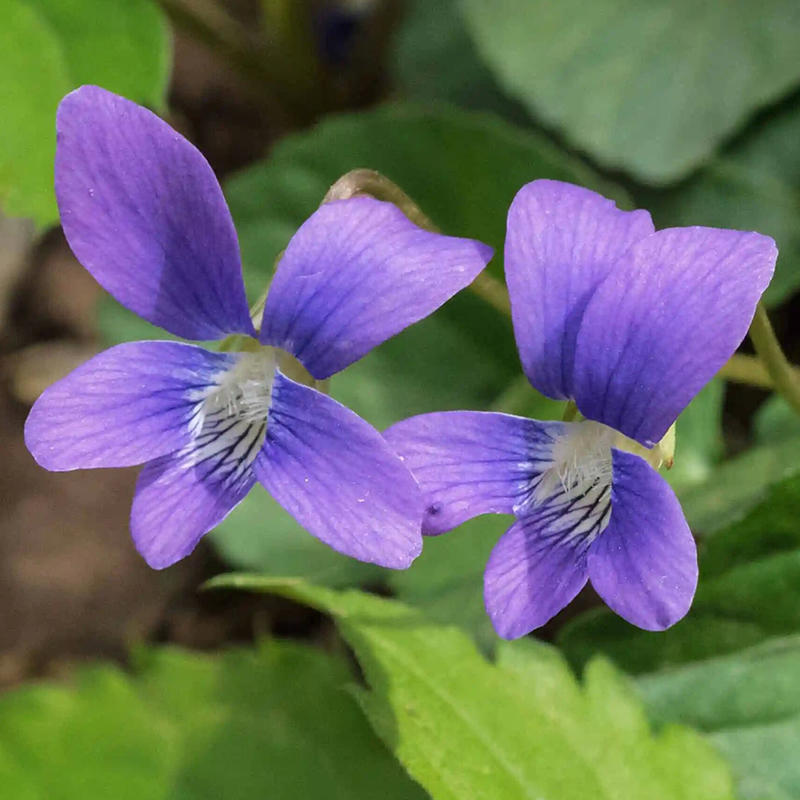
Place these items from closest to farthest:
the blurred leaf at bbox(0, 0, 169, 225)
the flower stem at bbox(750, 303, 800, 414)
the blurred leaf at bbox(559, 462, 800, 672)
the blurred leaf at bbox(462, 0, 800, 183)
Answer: the flower stem at bbox(750, 303, 800, 414), the blurred leaf at bbox(559, 462, 800, 672), the blurred leaf at bbox(0, 0, 169, 225), the blurred leaf at bbox(462, 0, 800, 183)

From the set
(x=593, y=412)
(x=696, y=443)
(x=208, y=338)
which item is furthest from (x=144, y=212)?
(x=696, y=443)

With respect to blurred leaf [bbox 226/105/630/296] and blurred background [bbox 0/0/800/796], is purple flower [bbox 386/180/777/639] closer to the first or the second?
blurred background [bbox 0/0/800/796]

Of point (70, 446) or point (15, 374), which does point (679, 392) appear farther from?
point (15, 374)

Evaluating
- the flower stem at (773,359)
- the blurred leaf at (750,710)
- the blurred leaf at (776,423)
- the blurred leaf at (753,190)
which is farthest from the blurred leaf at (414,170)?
the blurred leaf at (750,710)

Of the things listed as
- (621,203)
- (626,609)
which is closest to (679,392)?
(626,609)

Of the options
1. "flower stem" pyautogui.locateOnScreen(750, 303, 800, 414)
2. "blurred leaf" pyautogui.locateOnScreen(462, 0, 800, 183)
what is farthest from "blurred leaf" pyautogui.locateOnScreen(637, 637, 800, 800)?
"blurred leaf" pyautogui.locateOnScreen(462, 0, 800, 183)
